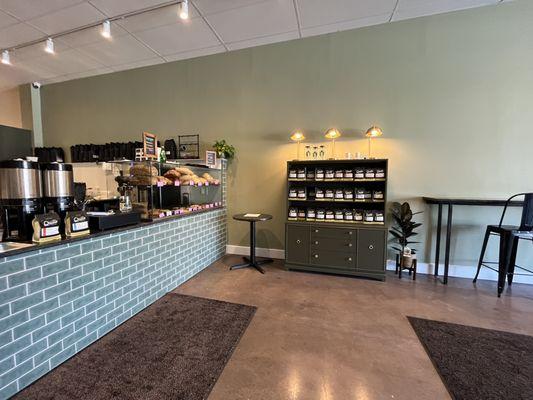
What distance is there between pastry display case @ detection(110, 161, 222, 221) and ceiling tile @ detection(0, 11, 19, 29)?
2.38m

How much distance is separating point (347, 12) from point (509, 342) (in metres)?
3.99

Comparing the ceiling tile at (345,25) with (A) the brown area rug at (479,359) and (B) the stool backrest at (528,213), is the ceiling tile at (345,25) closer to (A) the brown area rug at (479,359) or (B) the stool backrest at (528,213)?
(B) the stool backrest at (528,213)

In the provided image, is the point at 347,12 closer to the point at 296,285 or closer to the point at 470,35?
the point at 470,35

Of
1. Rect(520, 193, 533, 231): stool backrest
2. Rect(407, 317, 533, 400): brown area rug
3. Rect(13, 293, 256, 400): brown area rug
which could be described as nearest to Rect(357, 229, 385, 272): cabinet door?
Rect(407, 317, 533, 400): brown area rug

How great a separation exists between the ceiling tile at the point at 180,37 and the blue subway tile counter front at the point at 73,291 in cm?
277

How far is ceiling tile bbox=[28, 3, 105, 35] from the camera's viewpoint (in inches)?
117

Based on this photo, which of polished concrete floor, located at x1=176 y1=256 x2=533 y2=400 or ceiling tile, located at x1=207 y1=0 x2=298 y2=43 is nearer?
polished concrete floor, located at x1=176 y1=256 x2=533 y2=400

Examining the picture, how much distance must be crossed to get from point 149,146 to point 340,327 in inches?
112

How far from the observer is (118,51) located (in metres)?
4.01

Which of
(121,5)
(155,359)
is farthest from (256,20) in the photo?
(155,359)

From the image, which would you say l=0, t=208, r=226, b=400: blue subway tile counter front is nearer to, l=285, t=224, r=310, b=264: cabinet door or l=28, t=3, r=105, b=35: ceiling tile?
l=285, t=224, r=310, b=264: cabinet door

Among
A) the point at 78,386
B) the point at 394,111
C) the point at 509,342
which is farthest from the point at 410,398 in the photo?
the point at 394,111

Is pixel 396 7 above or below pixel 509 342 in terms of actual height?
above

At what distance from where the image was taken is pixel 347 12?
307 cm
